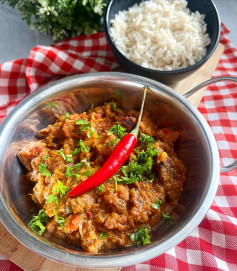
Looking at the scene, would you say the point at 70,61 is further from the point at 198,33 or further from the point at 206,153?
the point at 206,153

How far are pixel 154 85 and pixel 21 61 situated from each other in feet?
5.23

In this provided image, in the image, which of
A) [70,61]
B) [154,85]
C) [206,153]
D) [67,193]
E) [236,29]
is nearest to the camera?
[67,193]

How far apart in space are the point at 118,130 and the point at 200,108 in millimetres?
1408

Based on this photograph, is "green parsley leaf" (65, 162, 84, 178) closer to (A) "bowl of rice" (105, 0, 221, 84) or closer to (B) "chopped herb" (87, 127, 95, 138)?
(B) "chopped herb" (87, 127, 95, 138)

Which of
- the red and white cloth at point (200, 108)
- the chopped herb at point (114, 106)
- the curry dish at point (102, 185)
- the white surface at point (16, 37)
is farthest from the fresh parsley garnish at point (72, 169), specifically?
the white surface at point (16, 37)

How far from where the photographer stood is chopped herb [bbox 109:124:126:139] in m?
2.58

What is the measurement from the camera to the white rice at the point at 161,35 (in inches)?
131

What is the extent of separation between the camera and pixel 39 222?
7.60 feet

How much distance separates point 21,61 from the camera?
3496 millimetres

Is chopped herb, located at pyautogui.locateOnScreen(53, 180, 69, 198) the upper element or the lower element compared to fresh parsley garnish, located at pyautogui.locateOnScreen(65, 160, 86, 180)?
lower

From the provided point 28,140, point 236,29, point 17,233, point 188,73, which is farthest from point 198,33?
point 17,233

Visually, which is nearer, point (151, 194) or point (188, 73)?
point (151, 194)

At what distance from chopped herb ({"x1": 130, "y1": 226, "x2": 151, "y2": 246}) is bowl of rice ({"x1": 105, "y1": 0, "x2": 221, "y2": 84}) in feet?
5.03

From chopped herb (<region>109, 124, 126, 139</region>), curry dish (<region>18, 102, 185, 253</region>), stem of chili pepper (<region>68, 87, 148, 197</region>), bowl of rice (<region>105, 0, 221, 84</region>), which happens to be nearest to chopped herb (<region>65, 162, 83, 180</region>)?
curry dish (<region>18, 102, 185, 253</region>)
